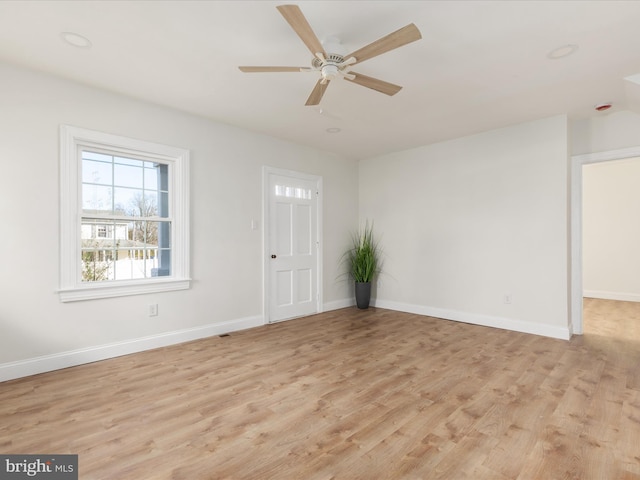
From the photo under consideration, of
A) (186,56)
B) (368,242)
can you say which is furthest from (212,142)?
(368,242)

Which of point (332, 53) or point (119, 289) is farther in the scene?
point (119, 289)

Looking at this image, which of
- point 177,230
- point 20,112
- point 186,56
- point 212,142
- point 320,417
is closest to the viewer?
point 320,417

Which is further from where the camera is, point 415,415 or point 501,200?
point 501,200

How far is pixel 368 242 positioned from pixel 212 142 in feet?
9.66

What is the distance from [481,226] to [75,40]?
4.67 metres

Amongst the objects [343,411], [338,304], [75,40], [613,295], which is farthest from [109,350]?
[613,295]

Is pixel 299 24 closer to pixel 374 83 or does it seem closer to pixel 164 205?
pixel 374 83

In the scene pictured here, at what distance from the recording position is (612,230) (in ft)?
20.2

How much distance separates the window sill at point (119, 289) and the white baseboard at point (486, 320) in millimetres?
3284

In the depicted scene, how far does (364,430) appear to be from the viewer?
78.1 inches

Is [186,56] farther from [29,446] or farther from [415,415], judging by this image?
[415,415]

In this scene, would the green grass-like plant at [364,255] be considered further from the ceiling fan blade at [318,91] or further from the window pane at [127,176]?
the window pane at [127,176]

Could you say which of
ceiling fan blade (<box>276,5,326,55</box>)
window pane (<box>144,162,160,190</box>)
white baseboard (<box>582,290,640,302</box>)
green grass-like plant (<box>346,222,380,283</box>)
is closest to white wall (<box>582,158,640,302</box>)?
white baseboard (<box>582,290,640,302</box>)

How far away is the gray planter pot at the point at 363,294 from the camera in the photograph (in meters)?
5.38
